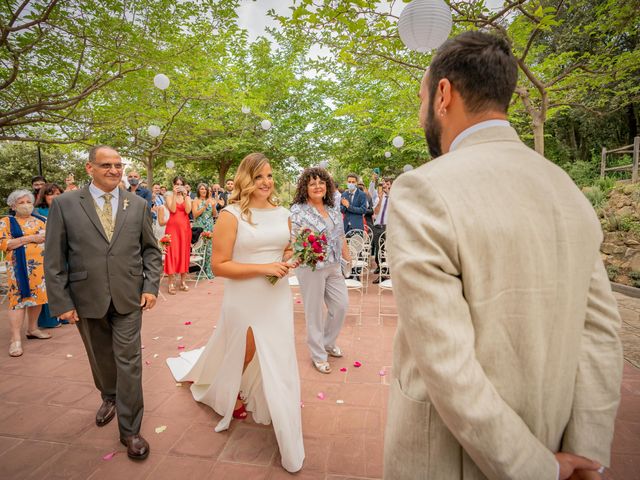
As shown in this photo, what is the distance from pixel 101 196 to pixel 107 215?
6.6 inches

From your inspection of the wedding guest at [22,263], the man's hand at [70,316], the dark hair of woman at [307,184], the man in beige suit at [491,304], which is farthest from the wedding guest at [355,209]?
the man in beige suit at [491,304]

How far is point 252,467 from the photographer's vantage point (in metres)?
2.58

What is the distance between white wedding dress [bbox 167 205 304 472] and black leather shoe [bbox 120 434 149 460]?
1.83ft

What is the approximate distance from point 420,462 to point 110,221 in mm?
2847

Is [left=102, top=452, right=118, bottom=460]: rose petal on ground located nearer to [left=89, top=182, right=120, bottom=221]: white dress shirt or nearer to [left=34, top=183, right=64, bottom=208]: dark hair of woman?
[left=89, top=182, right=120, bottom=221]: white dress shirt

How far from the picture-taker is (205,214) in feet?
30.9

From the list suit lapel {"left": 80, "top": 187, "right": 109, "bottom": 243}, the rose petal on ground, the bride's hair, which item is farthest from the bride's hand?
the rose petal on ground

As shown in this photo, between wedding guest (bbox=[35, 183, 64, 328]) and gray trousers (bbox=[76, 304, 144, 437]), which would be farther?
wedding guest (bbox=[35, 183, 64, 328])

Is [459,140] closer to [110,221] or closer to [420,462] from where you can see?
[420,462]

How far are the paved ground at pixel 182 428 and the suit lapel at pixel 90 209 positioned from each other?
170cm

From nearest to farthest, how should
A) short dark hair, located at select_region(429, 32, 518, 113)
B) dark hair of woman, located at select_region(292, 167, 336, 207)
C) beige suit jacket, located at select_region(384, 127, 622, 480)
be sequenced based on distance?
beige suit jacket, located at select_region(384, 127, 622, 480) < short dark hair, located at select_region(429, 32, 518, 113) < dark hair of woman, located at select_region(292, 167, 336, 207)

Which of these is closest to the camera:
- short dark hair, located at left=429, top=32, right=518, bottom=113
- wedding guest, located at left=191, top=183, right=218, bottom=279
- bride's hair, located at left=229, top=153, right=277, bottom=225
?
short dark hair, located at left=429, top=32, right=518, bottom=113

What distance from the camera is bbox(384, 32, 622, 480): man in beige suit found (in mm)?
892

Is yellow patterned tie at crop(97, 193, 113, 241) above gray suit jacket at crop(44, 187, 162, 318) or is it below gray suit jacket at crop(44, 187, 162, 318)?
above
